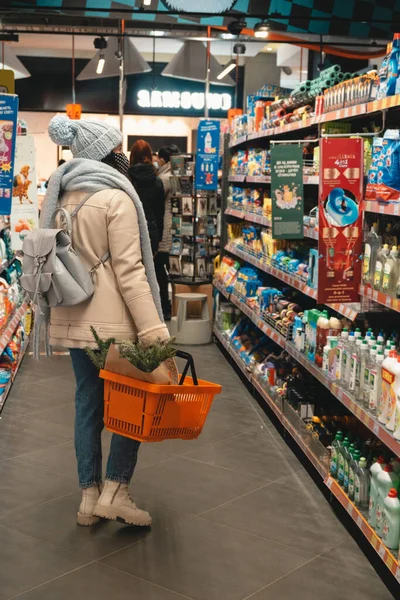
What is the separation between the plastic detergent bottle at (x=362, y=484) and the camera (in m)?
3.66

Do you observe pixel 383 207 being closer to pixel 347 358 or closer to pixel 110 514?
pixel 347 358

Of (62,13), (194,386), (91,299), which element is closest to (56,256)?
(91,299)

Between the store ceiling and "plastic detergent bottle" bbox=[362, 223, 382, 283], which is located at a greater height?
the store ceiling

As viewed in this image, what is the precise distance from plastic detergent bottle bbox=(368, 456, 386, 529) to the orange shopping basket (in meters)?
0.79

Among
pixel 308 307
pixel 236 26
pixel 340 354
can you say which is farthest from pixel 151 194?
pixel 340 354

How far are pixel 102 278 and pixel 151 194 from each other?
18.5 feet

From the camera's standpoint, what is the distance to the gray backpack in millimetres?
3473

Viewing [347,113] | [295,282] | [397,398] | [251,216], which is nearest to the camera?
[397,398]

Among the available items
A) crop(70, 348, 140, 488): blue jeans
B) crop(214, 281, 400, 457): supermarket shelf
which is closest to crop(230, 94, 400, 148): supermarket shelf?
crop(214, 281, 400, 457): supermarket shelf

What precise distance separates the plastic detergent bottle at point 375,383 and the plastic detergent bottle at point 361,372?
111 mm

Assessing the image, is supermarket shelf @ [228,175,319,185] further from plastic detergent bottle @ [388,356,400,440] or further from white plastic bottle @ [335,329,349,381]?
plastic detergent bottle @ [388,356,400,440]

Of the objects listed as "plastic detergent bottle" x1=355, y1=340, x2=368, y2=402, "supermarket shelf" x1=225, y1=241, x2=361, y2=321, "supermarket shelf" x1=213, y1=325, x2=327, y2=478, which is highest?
"supermarket shelf" x1=225, y1=241, x2=361, y2=321

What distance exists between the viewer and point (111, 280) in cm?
362

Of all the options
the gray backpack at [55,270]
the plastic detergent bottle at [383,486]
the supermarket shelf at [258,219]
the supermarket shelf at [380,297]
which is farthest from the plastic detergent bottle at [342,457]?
the gray backpack at [55,270]
